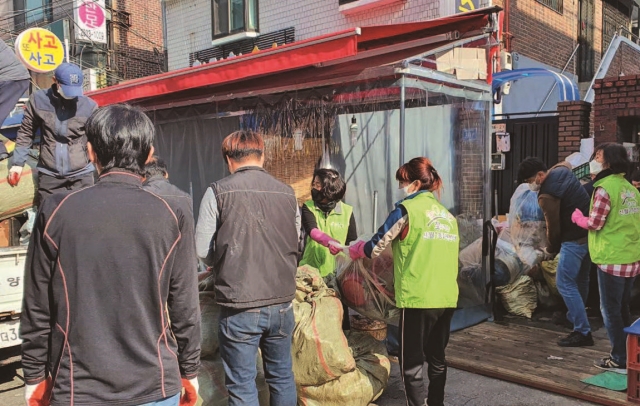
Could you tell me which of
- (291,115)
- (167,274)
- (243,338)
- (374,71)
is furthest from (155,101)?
(167,274)

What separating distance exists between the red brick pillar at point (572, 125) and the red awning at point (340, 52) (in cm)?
446

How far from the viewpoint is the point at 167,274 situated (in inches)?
76.8

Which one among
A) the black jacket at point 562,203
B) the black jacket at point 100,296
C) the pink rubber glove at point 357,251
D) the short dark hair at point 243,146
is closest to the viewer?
the black jacket at point 100,296

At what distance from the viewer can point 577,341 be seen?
5.26m

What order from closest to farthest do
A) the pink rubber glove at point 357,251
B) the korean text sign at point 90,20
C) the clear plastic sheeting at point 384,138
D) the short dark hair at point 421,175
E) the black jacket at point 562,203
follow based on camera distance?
the short dark hair at point 421,175
the pink rubber glove at point 357,251
the black jacket at point 562,203
the clear plastic sheeting at point 384,138
the korean text sign at point 90,20

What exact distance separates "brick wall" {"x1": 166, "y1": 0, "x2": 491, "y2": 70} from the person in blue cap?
22.4 ft

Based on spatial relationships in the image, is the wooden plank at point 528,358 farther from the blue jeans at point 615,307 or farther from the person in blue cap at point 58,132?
the person in blue cap at point 58,132

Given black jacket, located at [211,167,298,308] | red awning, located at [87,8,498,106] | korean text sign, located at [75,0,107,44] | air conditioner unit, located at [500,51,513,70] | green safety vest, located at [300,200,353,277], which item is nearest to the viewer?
black jacket, located at [211,167,298,308]

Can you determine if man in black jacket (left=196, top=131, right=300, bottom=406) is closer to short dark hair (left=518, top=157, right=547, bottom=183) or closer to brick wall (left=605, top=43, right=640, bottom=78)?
short dark hair (left=518, top=157, right=547, bottom=183)

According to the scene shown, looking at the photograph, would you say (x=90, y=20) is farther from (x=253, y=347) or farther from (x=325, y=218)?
(x=253, y=347)

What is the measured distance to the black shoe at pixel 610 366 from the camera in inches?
176

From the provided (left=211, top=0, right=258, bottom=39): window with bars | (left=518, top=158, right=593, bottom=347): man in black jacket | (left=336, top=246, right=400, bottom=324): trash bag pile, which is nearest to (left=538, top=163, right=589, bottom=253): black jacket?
(left=518, top=158, right=593, bottom=347): man in black jacket

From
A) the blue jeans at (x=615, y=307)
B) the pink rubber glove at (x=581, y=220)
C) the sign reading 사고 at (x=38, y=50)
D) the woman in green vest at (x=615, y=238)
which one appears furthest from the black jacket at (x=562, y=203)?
the sign reading 사고 at (x=38, y=50)

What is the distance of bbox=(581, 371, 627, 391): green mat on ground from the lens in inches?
166
